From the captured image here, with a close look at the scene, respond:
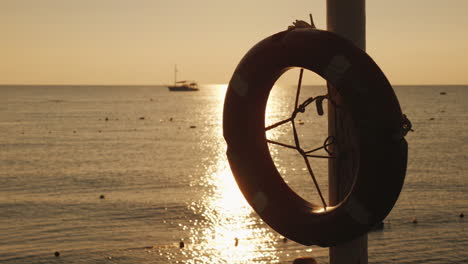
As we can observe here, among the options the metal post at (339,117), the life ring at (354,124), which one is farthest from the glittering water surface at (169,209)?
the metal post at (339,117)

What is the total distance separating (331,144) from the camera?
445 cm

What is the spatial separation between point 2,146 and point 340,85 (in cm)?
4541

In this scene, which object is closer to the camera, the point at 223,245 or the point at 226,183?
the point at 223,245

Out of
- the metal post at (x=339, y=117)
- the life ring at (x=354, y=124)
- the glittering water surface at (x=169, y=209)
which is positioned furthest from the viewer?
the glittering water surface at (x=169, y=209)

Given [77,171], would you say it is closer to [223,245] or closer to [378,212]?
[223,245]

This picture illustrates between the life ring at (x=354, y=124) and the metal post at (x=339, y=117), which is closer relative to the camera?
the life ring at (x=354, y=124)

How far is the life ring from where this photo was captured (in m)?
4.11

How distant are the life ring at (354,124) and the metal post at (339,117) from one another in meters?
0.13

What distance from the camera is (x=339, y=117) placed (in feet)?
14.5

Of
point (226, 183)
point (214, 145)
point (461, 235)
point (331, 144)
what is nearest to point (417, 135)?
point (214, 145)

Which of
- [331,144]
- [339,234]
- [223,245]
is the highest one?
[331,144]

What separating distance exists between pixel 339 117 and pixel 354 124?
0.86 ft

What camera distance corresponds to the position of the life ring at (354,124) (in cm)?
411

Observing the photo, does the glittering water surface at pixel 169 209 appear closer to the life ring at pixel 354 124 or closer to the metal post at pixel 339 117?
the life ring at pixel 354 124
